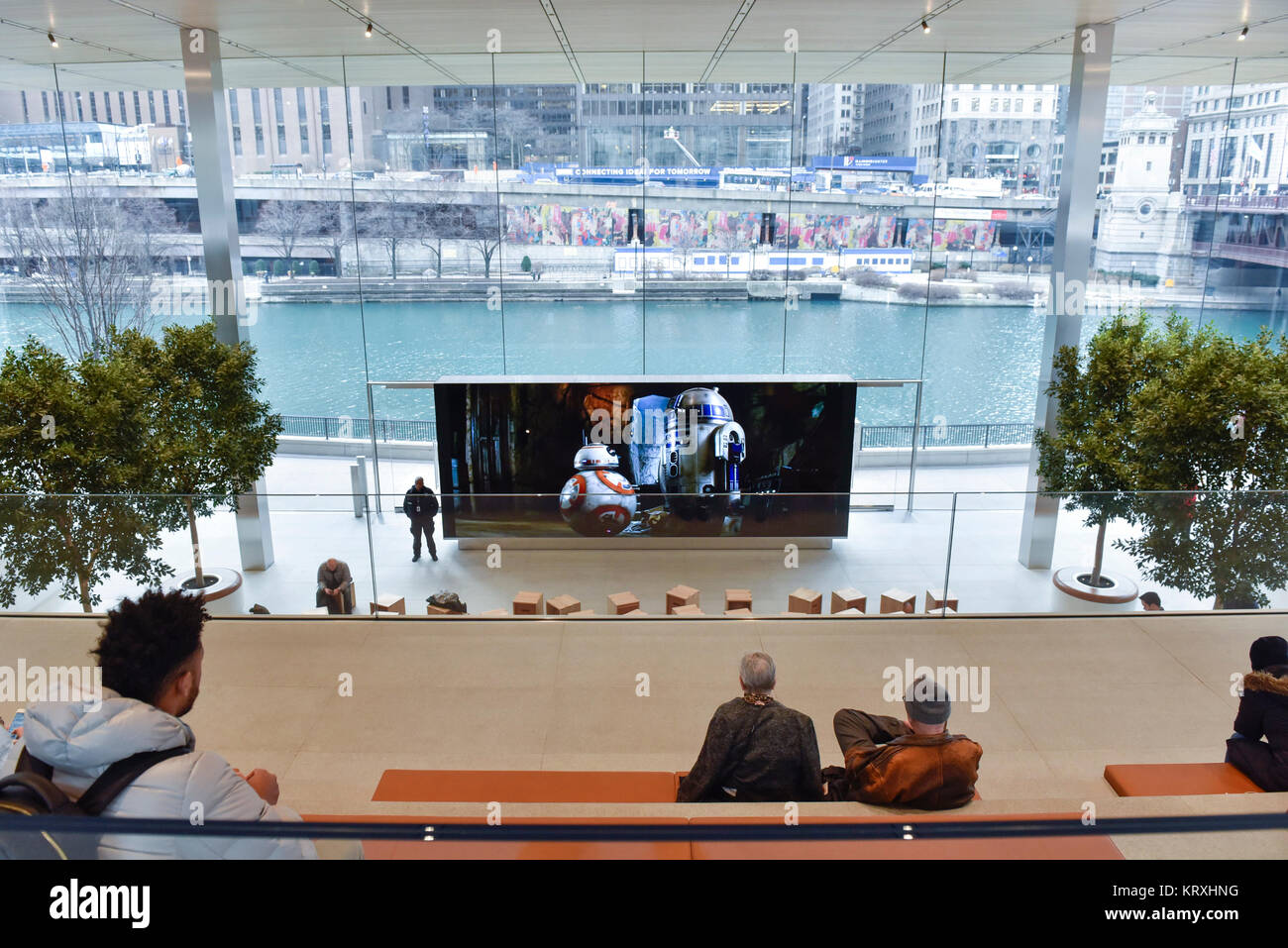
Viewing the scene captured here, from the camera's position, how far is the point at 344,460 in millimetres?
19469

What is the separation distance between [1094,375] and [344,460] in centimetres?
1511

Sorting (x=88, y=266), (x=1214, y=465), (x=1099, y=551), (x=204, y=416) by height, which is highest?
(x=88, y=266)

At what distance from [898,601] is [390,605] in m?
4.08

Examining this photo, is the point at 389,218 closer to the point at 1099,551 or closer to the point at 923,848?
the point at 1099,551

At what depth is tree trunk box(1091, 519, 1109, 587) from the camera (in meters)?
7.47

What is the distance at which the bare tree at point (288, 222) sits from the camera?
15727mm

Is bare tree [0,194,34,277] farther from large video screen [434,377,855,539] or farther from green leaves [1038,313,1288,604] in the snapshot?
green leaves [1038,313,1288,604]

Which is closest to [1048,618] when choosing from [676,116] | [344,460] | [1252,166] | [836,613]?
[836,613]

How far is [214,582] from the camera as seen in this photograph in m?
7.31

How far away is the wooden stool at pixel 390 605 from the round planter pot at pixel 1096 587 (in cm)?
515

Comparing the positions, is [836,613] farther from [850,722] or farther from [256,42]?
[256,42]

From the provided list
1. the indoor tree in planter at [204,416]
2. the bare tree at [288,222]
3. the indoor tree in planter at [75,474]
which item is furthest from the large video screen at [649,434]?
the bare tree at [288,222]

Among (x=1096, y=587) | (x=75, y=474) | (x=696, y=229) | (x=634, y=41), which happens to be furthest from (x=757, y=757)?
(x=696, y=229)

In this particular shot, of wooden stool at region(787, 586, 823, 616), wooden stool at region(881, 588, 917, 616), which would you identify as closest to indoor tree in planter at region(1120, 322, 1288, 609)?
wooden stool at region(881, 588, 917, 616)
